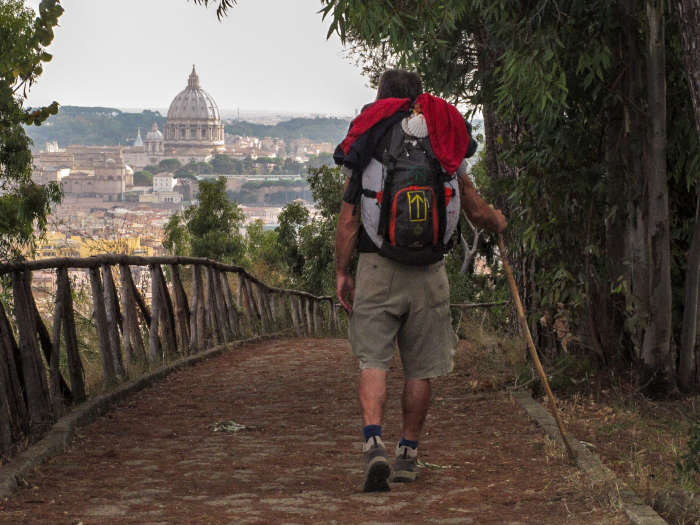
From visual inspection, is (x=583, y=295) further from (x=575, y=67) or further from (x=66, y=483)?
(x=66, y=483)

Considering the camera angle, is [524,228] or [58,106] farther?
[524,228]

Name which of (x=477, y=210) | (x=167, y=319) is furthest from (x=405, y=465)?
(x=167, y=319)

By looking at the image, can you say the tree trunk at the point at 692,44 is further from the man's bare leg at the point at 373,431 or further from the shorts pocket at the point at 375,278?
the man's bare leg at the point at 373,431

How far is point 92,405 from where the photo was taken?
6.30 metres

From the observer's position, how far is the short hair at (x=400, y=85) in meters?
4.55

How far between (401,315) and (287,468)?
3.50ft

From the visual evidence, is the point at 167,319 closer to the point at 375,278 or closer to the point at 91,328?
the point at 91,328

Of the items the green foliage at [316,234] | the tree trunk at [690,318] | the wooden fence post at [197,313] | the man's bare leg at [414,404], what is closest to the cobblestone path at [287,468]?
the man's bare leg at [414,404]

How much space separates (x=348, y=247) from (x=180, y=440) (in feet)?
6.46

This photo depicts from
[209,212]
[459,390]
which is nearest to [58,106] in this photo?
[459,390]

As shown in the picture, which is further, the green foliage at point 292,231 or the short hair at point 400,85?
the green foliage at point 292,231

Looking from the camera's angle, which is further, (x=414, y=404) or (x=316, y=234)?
(x=316, y=234)

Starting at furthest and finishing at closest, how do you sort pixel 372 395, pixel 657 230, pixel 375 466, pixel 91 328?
1. pixel 91 328
2. pixel 657 230
3. pixel 372 395
4. pixel 375 466

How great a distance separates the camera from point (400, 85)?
14.9ft
